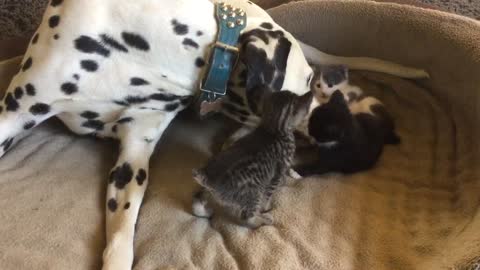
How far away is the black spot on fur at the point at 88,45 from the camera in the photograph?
57.2 inches

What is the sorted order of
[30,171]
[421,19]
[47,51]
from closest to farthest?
[47,51] → [30,171] → [421,19]

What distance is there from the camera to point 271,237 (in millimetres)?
1488

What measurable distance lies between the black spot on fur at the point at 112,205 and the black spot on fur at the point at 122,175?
0.05 meters

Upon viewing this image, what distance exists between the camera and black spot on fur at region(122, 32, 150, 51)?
1471mm

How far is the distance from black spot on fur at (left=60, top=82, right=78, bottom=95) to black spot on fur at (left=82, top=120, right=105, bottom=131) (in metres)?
0.14

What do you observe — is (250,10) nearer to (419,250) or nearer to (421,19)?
(421,19)

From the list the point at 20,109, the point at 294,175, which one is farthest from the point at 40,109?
the point at 294,175

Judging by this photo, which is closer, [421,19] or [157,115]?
[157,115]

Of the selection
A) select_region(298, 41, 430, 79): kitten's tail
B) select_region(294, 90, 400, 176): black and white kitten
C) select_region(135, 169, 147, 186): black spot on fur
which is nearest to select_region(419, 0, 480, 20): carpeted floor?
select_region(298, 41, 430, 79): kitten's tail

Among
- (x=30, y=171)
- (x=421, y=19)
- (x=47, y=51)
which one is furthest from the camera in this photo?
(x=421, y=19)

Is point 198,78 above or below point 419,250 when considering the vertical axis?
above

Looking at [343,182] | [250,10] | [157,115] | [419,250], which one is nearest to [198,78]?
[157,115]

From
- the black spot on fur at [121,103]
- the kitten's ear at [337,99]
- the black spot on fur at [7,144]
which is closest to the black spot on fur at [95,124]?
the black spot on fur at [121,103]

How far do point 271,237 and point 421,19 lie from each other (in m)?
0.94
